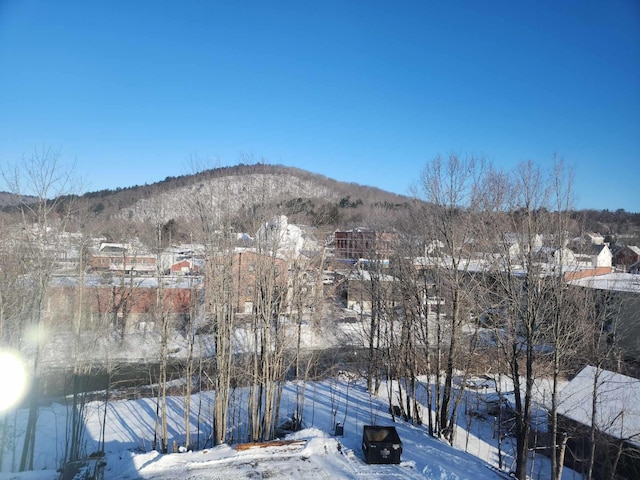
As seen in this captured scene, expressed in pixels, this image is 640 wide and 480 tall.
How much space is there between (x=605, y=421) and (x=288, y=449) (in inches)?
348

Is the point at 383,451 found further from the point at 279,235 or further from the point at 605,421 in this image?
the point at 605,421

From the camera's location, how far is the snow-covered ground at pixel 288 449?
7.97 metres

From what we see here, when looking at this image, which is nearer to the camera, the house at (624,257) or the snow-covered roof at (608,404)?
the snow-covered roof at (608,404)

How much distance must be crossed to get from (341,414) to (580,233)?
947cm

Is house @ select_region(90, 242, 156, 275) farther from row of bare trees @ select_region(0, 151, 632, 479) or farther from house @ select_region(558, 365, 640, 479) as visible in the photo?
house @ select_region(558, 365, 640, 479)

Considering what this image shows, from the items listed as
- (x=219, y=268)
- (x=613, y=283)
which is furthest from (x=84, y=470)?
(x=613, y=283)

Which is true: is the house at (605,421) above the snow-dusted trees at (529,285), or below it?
below

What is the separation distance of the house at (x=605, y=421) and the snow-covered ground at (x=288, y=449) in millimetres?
945

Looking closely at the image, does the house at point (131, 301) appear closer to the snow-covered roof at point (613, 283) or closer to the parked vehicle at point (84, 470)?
the parked vehicle at point (84, 470)

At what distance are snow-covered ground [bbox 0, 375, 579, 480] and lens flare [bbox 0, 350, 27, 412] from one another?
454 mm

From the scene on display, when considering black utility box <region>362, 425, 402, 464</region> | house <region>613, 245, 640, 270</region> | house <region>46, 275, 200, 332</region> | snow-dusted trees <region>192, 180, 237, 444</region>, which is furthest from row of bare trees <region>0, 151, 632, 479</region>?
house <region>613, 245, 640, 270</region>

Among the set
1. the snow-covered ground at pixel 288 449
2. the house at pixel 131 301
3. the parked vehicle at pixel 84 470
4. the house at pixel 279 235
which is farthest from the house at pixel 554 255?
the house at pixel 131 301

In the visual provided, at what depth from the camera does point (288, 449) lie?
8844 millimetres

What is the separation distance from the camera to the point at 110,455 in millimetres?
9234
